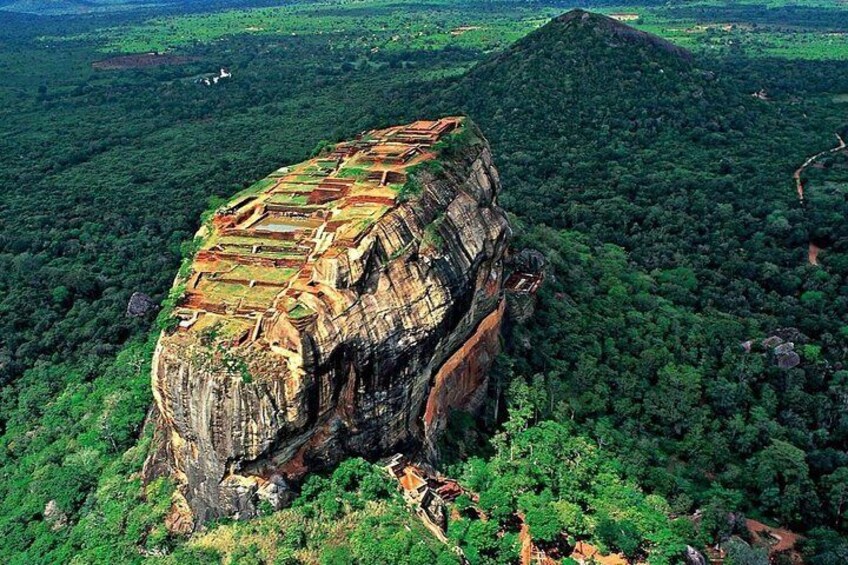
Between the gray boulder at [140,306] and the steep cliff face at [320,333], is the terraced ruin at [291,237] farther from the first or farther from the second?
the gray boulder at [140,306]

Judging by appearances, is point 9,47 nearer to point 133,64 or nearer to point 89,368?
point 133,64

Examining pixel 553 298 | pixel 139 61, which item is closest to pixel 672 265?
pixel 553 298

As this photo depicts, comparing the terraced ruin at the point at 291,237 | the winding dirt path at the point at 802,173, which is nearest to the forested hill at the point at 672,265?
the winding dirt path at the point at 802,173

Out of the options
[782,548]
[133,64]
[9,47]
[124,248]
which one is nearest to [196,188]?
[124,248]

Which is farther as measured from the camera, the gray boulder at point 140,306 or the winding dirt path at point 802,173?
the winding dirt path at point 802,173

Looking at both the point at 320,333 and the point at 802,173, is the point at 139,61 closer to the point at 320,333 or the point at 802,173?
the point at 802,173

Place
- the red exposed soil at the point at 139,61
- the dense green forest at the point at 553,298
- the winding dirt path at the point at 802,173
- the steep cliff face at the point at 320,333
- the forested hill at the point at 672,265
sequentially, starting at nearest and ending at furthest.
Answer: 1. the steep cliff face at the point at 320,333
2. the dense green forest at the point at 553,298
3. the forested hill at the point at 672,265
4. the winding dirt path at the point at 802,173
5. the red exposed soil at the point at 139,61
